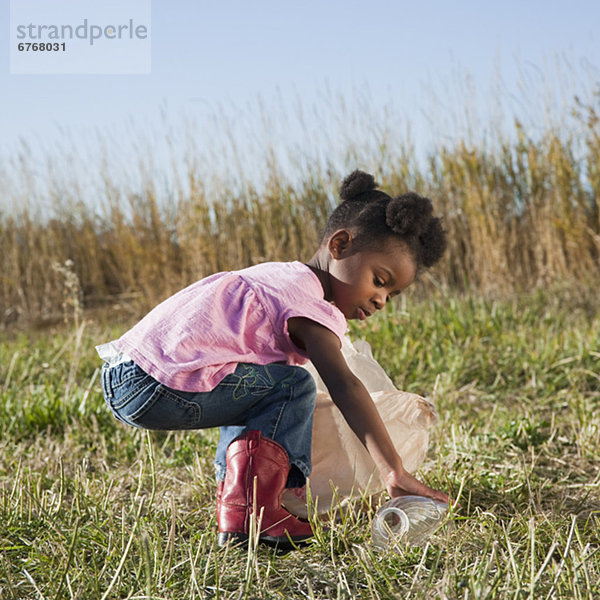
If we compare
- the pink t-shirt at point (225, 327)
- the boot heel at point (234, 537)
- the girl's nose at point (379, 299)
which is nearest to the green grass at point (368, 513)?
the boot heel at point (234, 537)

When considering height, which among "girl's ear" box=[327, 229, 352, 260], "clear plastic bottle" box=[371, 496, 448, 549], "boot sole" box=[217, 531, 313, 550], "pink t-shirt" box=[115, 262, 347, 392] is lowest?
"boot sole" box=[217, 531, 313, 550]

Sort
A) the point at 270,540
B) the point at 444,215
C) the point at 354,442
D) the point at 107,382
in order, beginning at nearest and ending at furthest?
the point at 270,540 → the point at 107,382 → the point at 354,442 → the point at 444,215

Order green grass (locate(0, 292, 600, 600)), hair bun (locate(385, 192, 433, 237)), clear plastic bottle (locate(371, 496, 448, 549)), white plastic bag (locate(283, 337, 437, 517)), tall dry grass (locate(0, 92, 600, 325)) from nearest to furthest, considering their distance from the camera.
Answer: green grass (locate(0, 292, 600, 600)) < clear plastic bottle (locate(371, 496, 448, 549)) < hair bun (locate(385, 192, 433, 237)) < white plastic bag (locate(283, 337, 437, 517)) < tall dry grass (locate(0, 92, 600, 325))

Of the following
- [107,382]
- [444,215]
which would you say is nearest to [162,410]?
[107,382]

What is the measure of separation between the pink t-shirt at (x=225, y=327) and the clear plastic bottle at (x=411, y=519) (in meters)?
0.43

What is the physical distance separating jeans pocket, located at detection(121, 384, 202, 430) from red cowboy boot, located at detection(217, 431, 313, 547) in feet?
0.49

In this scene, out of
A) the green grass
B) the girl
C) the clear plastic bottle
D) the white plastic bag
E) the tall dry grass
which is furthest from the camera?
the tall dry grass

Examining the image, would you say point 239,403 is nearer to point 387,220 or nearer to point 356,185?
point 387,220

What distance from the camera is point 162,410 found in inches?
72.8

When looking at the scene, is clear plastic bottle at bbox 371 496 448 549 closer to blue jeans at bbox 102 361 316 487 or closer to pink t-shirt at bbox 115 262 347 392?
blue jeans at bbox 102 361 316 487

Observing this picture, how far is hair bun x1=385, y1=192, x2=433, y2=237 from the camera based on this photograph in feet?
6.26

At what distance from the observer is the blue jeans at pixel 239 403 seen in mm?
1847

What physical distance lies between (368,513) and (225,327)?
0.59 m

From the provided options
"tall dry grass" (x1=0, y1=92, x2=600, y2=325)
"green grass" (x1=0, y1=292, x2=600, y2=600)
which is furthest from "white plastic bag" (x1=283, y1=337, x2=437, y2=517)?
"tall dry grass" (x1=0, y1=92, x2=600, y2=325)
